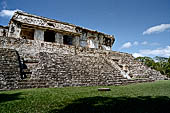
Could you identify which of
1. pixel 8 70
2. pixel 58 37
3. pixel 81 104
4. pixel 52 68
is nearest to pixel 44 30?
pixel 58 37

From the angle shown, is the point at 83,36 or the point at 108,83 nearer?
the point at 108,83

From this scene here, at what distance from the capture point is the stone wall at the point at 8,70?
18.1 ft

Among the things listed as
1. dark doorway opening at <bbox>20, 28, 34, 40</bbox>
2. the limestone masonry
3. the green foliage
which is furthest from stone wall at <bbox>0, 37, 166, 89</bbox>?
the green foliage

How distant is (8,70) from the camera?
6.27m

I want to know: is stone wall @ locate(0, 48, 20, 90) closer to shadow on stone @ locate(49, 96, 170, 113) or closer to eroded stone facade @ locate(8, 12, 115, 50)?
shadow on stone @ locate(49, 96, 170, 113)

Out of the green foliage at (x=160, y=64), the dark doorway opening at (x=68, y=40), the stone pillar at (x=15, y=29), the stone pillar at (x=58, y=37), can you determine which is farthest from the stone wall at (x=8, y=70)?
the green foliage at (x=160, y=64)

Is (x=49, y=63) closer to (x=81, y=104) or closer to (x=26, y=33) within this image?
(x=81, y=104)

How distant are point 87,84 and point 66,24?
12967 mm

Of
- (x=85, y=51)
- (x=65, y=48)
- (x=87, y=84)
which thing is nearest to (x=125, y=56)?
(x=85, y=51)

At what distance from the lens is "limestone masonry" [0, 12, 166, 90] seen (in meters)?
6.40

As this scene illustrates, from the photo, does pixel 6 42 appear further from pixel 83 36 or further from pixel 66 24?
pixel 83 36

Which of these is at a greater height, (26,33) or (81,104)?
(26,33)

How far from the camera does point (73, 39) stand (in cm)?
1775

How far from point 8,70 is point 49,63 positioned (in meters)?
2.30
